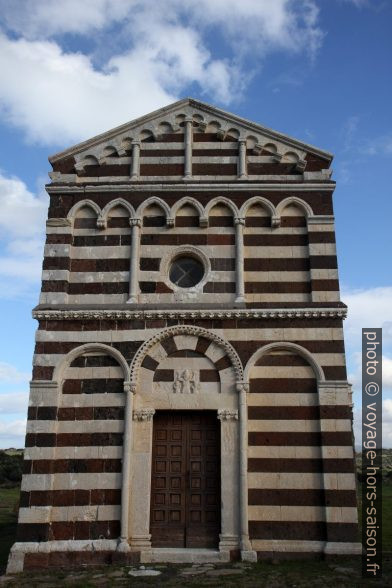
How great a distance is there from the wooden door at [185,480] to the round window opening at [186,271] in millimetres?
3194

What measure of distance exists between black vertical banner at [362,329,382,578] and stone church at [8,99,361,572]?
1.30 ft

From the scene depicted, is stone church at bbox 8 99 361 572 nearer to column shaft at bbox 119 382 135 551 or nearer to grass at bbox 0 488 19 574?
column shaft at bbox 119 382 135 551

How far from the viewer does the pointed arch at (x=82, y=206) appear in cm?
1473

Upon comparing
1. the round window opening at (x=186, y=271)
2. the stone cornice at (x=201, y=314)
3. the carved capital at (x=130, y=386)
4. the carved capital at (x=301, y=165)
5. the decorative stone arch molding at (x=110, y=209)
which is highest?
the carved capital at (x=301, y=165)

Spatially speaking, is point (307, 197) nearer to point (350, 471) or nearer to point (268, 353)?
point (268, 353)

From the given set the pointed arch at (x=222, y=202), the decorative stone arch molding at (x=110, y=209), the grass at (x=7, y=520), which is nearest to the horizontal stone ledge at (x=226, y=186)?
the pointed arch at (x=222, y=202)

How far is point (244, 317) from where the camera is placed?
1352 centimetres

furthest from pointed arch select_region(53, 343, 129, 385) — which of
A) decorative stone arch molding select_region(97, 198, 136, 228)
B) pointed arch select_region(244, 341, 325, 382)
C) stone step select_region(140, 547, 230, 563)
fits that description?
stone step select_region(140, 547, 230, 563)

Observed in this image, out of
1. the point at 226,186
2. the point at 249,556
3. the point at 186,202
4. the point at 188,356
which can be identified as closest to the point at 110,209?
the point at 186,202

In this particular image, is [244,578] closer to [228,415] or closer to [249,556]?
[249,556]

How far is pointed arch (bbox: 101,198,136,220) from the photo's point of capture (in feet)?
48.1

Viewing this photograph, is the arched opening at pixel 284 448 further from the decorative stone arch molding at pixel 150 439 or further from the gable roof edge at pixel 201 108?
the gable roof edge at pixel 201 108

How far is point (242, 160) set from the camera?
49.6 ft

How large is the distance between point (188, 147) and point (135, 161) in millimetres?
1465
